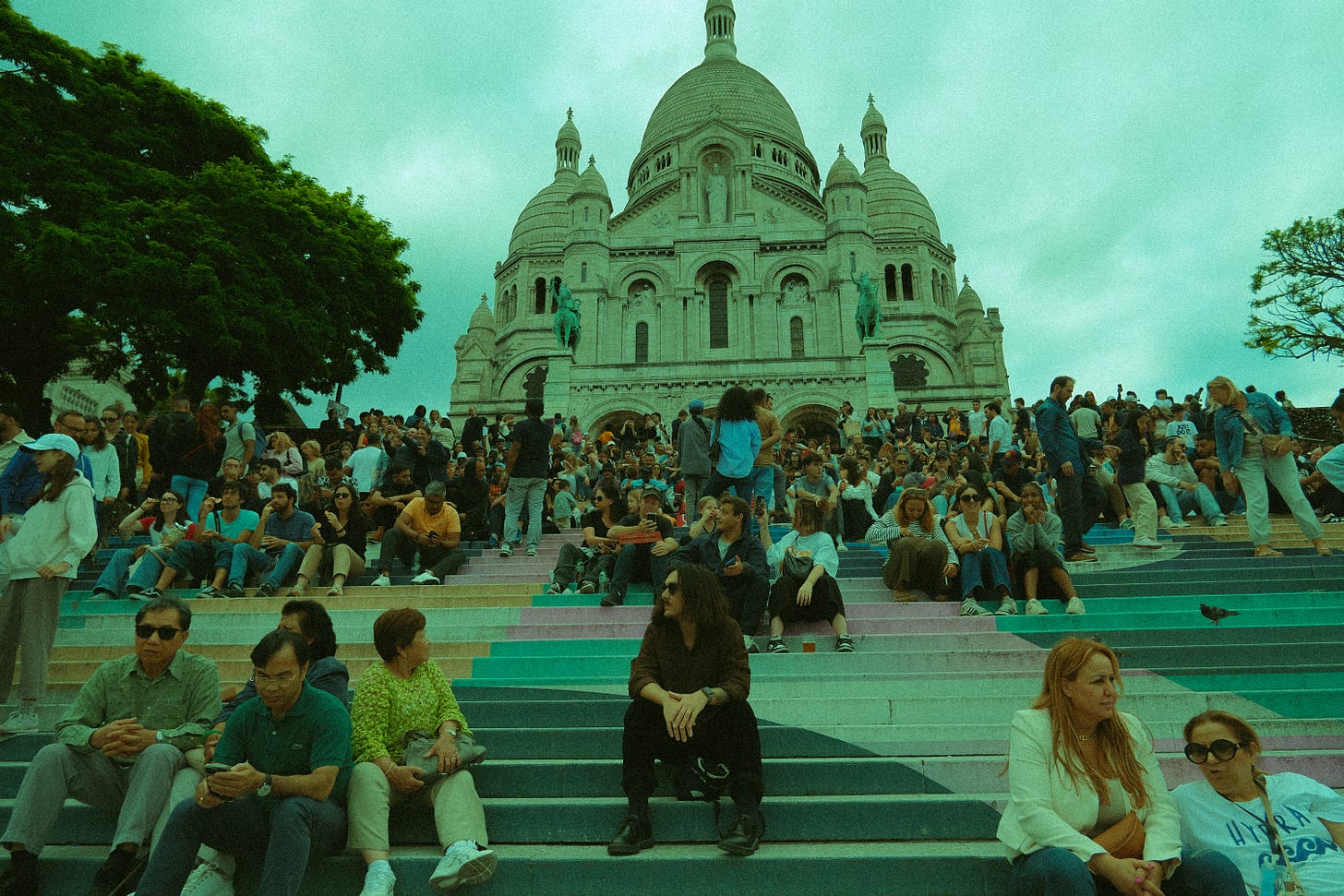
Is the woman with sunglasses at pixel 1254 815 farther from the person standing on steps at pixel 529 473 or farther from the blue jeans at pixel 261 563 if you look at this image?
the blue jeans at pixel 261 563

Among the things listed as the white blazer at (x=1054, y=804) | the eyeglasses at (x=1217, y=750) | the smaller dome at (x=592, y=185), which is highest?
the smaller dome at (x=592, y=185)

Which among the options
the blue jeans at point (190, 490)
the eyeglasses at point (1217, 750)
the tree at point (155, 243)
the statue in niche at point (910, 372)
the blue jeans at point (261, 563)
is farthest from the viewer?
the statue in niche at point (910, 372)

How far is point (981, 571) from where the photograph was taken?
24.8 ft

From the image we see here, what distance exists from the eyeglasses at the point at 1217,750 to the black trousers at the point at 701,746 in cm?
185

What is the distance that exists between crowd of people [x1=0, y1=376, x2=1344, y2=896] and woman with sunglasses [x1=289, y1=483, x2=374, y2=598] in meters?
0.03

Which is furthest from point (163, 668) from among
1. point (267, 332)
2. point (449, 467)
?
point (267, 332)

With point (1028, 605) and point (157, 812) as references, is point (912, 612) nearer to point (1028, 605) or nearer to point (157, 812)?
point (1028, 605)

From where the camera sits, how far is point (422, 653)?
4.43 metres

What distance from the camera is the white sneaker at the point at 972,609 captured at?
7137 millimetres

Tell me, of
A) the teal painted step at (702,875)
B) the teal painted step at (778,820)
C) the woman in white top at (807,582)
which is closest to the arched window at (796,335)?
the woman in white top at (807,582)

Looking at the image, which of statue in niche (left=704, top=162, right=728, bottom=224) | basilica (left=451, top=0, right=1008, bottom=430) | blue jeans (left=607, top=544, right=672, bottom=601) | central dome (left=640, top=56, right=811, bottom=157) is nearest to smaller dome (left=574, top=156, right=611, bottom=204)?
basilica (left=451, top=0, right=1008, bottom=430)

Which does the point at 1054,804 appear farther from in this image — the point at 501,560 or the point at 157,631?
the point at 501,560

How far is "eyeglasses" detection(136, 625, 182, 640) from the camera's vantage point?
431 cm

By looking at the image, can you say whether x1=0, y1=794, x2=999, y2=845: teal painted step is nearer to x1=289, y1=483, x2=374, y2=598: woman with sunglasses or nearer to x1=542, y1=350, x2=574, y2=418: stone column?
x1=289, y1=483, x2=374, y2=598: woman with sunglasses
